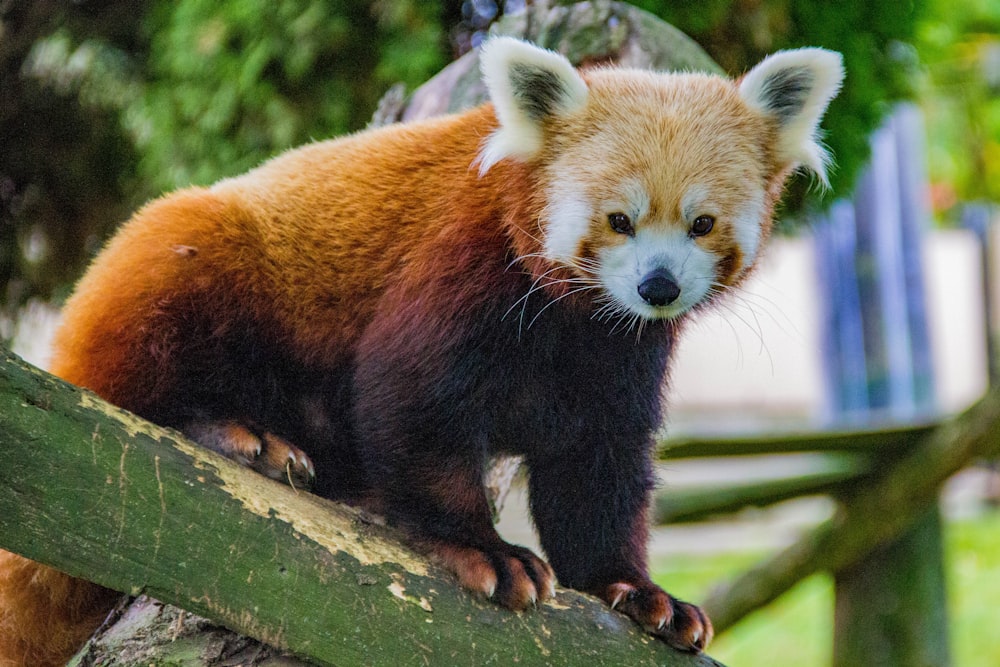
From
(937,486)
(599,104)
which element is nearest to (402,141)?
(599,104)

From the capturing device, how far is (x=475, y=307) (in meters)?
2.35

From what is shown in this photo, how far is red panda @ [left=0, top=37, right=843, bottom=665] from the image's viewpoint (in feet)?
7.48

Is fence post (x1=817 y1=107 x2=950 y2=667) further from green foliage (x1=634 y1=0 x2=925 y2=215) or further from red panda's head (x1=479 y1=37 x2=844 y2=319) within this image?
red panda's head (x1=479 y1=37 x2=844 y2=319)

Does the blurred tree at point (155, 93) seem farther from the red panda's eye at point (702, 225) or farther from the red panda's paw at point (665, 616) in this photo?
the red panda's paw at point (665, 616)

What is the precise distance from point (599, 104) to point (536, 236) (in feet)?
1.19

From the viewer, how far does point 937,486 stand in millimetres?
4941

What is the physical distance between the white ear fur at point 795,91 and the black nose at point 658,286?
0.54 m

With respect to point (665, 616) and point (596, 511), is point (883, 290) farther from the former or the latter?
point (665, 616)

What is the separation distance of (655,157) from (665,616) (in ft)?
3.46

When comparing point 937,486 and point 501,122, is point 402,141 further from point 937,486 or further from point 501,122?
point 937,486

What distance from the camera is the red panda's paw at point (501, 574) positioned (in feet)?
7.16

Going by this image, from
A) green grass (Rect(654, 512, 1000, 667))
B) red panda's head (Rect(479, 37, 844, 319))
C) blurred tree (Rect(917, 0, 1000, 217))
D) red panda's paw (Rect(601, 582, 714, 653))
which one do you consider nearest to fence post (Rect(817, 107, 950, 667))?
blurred tree (Rect(917, 0, 1000, 217))

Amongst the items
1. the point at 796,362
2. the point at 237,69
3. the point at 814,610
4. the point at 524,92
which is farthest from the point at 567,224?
the point at 796,362

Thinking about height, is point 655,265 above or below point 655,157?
below
